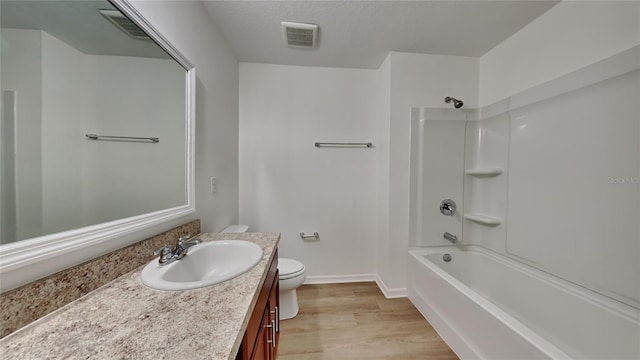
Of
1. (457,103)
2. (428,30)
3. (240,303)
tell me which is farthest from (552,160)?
(240,303)

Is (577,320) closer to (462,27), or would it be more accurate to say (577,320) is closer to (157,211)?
(462,27)

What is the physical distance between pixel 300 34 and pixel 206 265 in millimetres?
1780

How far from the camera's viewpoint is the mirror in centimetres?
55

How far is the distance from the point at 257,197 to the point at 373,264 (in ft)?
4.75

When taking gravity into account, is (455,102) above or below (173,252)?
above

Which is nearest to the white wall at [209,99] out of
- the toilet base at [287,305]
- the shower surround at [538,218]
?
the toilet base at [287,305]

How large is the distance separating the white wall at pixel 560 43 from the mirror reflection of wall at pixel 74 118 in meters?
2.43

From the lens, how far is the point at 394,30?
1.71 meters

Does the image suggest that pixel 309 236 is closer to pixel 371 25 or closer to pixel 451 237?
pixel 451 237

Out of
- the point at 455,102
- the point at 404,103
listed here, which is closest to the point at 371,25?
the point at 404,103

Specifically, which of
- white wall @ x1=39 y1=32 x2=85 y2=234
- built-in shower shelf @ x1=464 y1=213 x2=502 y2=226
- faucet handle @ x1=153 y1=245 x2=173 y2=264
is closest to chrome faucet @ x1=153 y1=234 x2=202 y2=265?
faucet handle @ x1=153 y1=245 x2=173 y2=264

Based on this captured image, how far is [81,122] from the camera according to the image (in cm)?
73

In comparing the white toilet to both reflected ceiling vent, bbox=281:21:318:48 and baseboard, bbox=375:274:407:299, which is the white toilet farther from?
reflected ceiling vent, bbox=281:21:318:48

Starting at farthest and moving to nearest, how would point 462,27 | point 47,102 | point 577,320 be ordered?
point 462,27
point 577,320
point 47,102
